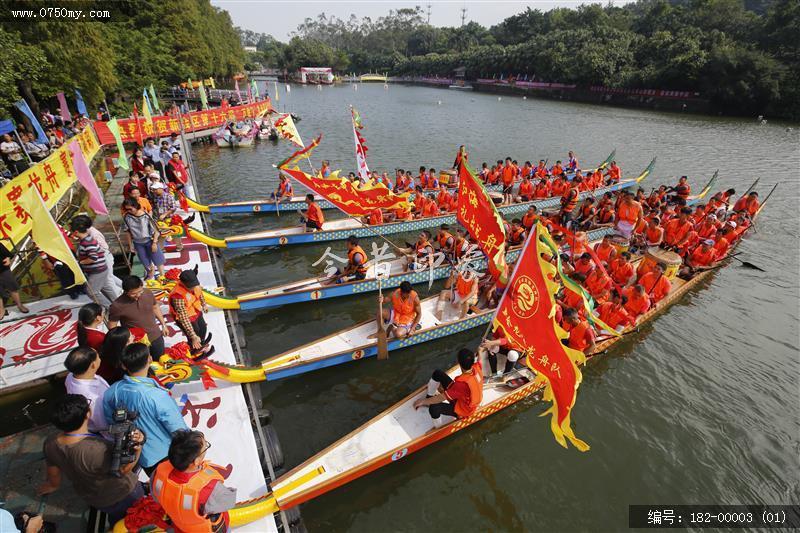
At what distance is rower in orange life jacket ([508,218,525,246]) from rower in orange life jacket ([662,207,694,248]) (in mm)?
5061

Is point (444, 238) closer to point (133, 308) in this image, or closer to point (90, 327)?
point (133, 308)

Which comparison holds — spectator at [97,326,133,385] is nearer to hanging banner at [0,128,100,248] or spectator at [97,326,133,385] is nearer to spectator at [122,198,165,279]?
hanging banner at [0,128,100,248]

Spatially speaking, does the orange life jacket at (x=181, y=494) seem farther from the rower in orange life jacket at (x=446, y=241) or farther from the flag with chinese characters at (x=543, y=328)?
the rower in orange life jacket at (x=446, y=241)

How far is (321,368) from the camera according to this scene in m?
8.91

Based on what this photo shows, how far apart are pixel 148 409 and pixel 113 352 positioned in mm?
1316

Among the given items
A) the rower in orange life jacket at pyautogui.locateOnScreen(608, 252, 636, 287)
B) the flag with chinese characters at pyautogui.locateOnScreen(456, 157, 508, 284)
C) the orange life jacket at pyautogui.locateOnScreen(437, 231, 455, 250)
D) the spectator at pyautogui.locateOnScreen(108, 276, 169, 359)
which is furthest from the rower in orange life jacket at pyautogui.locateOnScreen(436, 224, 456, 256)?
the spectator at pyautogui.locateOnScreen(108, 276, 169, 359)

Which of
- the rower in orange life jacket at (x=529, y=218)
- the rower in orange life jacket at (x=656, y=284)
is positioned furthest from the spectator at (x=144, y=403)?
the rower in orange life jacket at (x=529, y=218)

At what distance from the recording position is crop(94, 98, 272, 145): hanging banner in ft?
74.8

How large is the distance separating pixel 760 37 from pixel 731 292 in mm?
63612

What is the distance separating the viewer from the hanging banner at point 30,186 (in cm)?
642

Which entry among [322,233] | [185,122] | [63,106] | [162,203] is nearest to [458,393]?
[322,233]

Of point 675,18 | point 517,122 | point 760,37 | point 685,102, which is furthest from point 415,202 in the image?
point 675,18

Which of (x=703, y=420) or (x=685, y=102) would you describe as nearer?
(x=703, y=420)

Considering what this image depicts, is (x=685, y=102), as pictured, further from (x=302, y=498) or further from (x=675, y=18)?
(x=302, y=498)
